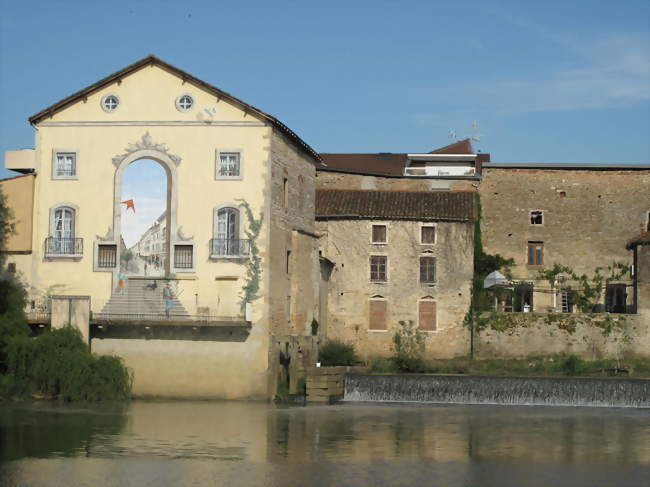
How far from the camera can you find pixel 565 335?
156 feet

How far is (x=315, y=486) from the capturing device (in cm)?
2211

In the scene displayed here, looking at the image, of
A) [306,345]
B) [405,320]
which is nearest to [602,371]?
[405,320]

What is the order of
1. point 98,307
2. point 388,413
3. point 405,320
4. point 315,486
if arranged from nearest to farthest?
1. point 315,486
2. point 388,413
3. point 98,307
4. point 405,320

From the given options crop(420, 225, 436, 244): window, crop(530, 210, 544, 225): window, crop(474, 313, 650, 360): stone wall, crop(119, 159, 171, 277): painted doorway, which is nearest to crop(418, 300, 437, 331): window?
crop(474, 313, 650, 360): stone wall

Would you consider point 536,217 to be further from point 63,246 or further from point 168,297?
point 63,246

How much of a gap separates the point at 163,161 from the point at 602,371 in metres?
20.3

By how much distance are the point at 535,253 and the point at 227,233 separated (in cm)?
2007

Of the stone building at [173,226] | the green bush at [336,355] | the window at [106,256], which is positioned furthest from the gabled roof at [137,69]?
the green bush at [336,355]

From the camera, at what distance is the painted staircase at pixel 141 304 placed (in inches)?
1473

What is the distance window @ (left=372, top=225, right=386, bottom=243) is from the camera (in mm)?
49719

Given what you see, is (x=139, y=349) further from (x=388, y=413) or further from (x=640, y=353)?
(x=640, y=353)

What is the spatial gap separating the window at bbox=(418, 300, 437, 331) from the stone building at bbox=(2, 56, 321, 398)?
436 inches

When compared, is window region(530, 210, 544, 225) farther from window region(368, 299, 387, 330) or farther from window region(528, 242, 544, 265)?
window region(368, 299, 387, 330)

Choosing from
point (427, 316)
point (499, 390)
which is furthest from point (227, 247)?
point (427, 316)
